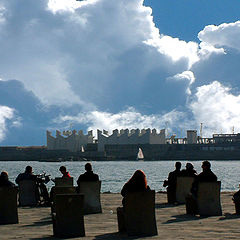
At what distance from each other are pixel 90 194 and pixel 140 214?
2.73 m

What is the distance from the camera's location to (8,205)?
26.2 ft

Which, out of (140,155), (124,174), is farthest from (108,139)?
(124,174)

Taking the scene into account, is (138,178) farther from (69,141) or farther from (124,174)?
Result: (69,141)

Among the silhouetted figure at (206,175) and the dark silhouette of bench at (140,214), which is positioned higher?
the silhouetted figure at (206,175)

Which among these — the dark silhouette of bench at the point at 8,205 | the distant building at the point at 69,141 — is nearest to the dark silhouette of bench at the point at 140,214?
the dark silhouette of bench at the point at 8,205

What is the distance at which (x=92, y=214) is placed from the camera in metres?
9.20

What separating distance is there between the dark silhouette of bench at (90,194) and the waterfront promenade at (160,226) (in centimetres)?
25

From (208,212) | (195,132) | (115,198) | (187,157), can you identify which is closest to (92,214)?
→ (208,212)

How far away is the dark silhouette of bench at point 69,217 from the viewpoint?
262 inches

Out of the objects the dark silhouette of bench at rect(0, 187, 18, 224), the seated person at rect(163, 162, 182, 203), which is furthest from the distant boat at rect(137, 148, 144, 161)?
the dark silhouette of bench at rect(0, 187, 18, 224)

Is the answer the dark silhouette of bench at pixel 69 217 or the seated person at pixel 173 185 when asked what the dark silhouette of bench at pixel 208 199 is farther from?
the dark silhouette of bench at pixel 69 217

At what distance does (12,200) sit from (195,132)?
159260 mm

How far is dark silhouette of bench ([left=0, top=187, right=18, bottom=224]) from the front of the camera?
7941 millimetres

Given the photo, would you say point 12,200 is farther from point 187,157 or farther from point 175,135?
point 175,135
